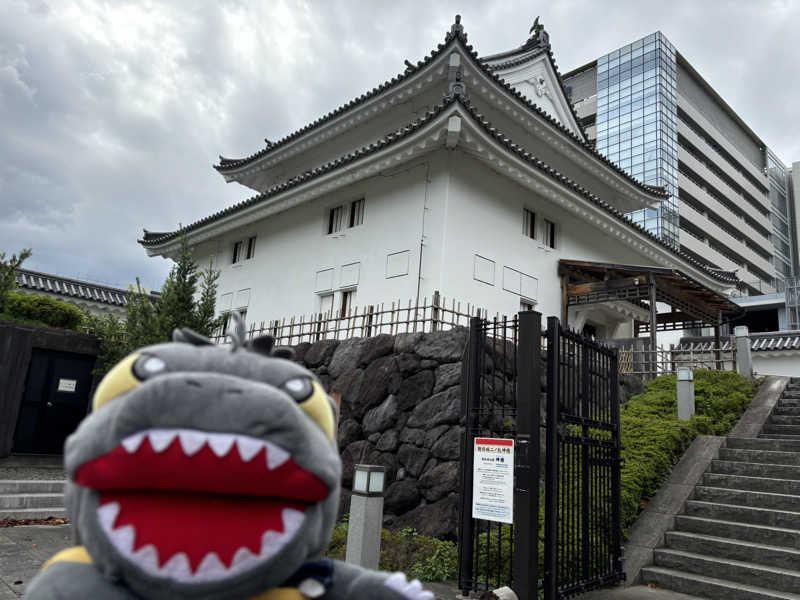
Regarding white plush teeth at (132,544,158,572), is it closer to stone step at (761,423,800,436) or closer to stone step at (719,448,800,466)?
stone step at (719,448,800,466)

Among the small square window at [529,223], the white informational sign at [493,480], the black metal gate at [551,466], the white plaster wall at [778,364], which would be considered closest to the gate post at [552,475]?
the black metal gate at [551,466]

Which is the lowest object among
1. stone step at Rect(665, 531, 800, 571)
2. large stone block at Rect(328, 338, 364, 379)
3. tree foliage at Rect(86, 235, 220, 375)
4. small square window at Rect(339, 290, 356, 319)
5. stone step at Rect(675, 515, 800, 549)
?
stone step at Rect(665, 531, 800, 571)

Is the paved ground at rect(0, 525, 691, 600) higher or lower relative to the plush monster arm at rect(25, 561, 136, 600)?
lower

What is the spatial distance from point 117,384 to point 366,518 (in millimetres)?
4290

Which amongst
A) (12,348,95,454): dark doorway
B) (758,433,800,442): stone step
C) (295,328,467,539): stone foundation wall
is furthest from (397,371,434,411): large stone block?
(12,348,95,454): dark doorway

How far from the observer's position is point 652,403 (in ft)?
38.4

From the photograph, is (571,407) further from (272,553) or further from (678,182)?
(678,182)

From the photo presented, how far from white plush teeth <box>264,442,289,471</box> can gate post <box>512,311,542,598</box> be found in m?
4.06

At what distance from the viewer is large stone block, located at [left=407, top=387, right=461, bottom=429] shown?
8539 millimetres

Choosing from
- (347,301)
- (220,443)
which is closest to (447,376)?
(347,301)

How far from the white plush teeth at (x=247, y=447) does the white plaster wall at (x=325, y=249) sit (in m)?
10.7

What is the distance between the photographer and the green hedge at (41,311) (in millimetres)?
12867

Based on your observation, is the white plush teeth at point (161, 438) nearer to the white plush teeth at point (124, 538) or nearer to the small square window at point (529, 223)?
the white plush teeth at point (124, 538)

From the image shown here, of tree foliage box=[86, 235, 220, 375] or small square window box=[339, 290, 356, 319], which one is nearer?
tree foliage box=[86, 235, 220, 375]
